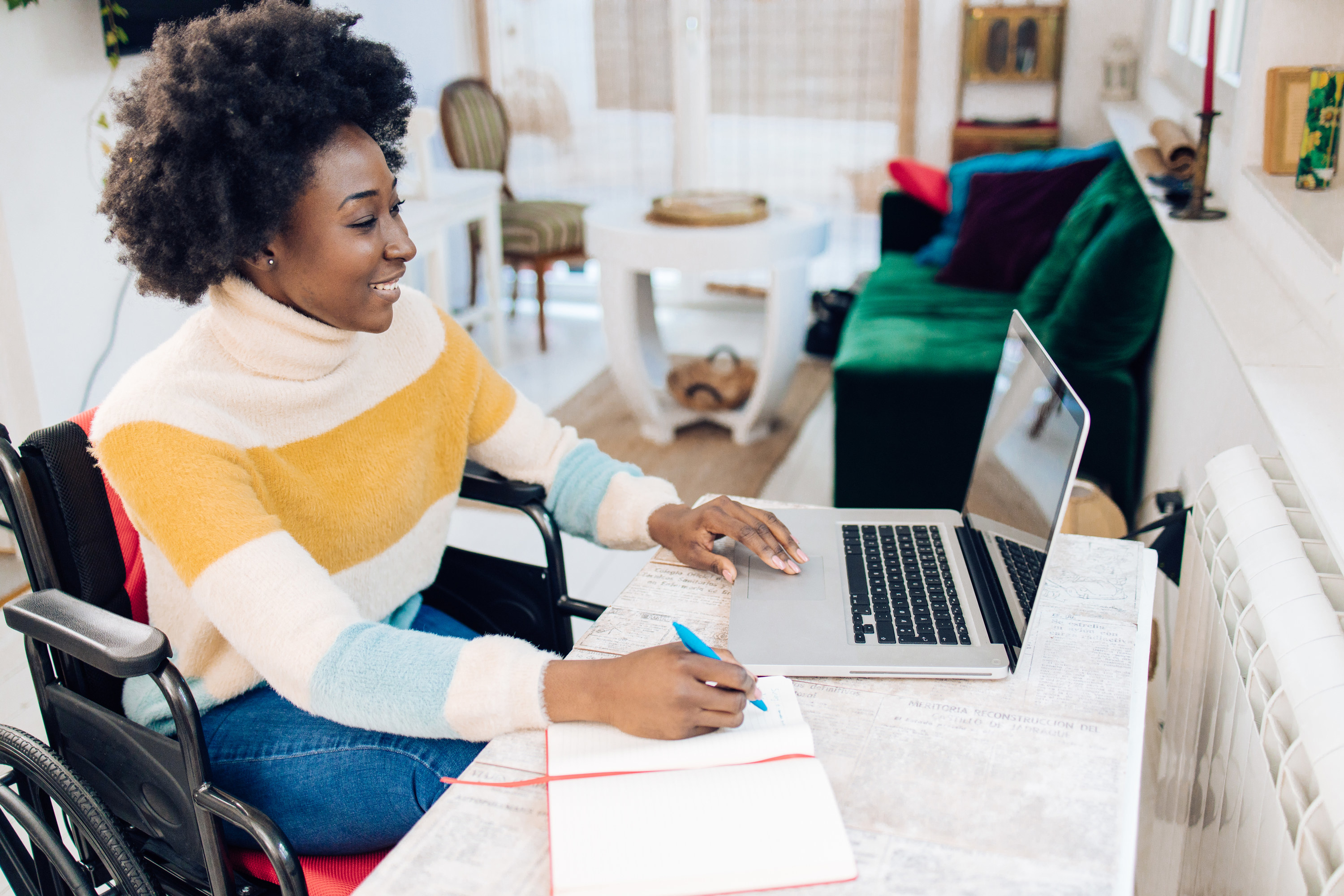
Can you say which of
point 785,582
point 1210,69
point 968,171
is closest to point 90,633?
point 785,582

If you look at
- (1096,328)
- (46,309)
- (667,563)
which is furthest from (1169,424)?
(46,309)

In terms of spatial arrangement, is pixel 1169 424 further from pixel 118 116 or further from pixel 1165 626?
pixel 118 116

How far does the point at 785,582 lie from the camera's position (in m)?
1.10

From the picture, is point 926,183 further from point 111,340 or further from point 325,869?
point 325,869

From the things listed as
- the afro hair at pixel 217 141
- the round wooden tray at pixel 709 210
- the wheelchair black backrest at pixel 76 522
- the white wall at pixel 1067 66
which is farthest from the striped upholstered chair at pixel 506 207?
the wheelchair black backrest at pixel 76 522

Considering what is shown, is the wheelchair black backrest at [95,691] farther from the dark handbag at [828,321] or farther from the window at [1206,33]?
the dark handbag at [828,321]

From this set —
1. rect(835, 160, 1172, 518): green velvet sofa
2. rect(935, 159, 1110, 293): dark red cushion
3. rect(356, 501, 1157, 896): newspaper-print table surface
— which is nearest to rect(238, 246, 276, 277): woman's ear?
rect(356, 501, 1157, 896): newspaper-print table surface

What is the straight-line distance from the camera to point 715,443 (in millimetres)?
3400

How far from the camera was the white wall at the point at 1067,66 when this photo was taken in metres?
4.09

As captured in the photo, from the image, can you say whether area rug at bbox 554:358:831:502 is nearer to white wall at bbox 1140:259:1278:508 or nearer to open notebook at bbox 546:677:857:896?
white wall at bbox 1140:259:1278:508

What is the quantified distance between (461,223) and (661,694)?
330 cm

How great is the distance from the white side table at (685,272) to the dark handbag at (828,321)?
0.76 meters

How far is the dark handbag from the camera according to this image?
418 cm

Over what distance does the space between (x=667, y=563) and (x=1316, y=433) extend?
2.19 feet
